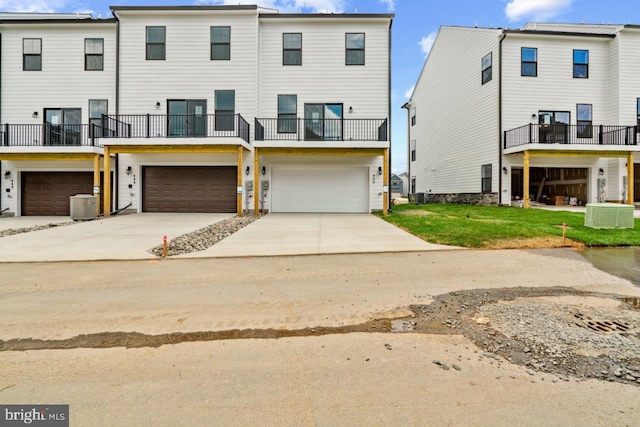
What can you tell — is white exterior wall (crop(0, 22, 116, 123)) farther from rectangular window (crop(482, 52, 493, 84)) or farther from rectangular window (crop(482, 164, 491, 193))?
rectangular window (crop(482, 164, 491, 193))

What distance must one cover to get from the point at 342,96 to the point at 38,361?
15910 millimetres

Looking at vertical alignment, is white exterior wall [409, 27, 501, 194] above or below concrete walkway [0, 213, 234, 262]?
above

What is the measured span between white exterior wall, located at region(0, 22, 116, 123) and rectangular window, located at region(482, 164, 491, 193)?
780 inches

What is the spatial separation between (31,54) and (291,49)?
12780 mm

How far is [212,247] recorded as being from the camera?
27.5ft

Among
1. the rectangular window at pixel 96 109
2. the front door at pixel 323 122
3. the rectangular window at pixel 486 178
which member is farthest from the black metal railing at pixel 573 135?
the rectangular window at pixel 96 109

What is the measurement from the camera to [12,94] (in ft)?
54.9

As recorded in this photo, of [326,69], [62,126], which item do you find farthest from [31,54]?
[326,69]

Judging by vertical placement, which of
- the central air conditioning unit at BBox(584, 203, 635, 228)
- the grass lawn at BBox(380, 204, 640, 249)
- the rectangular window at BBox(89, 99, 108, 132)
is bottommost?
the grass lawn at BBox(380, 204, 640, 249)

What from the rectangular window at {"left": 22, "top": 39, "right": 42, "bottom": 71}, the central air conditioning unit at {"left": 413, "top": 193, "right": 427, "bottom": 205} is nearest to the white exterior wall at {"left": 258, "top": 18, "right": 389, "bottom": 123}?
the rectangular window at {"left": 22, "top": 39, "right": 42, "bottom": 71}

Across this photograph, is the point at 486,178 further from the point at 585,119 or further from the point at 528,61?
the point at 528,61

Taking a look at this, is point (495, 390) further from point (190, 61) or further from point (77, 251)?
point (190, 61)

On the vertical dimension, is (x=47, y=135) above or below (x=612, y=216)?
above

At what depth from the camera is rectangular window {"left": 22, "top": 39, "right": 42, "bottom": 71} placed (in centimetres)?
1675
